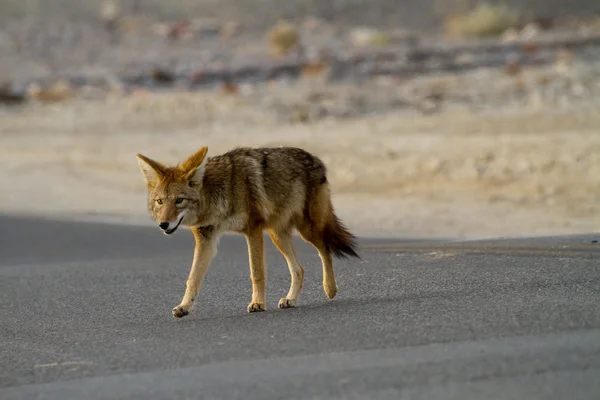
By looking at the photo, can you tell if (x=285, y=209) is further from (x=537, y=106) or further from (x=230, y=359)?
(x=537, y=106)

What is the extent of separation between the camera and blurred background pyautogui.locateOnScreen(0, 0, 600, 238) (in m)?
16.3

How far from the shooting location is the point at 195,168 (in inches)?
303

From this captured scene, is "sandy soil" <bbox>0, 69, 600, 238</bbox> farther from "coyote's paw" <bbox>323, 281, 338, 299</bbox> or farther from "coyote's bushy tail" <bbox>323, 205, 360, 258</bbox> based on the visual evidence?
"coyote's paw" <bbox>323, 281, 338, 299</bbox>

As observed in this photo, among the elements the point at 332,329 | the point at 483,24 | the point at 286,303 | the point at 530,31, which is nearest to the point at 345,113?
the point at 286,303

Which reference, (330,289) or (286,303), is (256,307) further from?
(330,289)

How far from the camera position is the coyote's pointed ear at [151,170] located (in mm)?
7641

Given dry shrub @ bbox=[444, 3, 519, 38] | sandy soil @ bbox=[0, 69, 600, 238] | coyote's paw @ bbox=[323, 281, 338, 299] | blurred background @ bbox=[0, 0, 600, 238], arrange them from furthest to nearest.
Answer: dry shrub @ bbox=[444, 3, 519, 38]
blurred background @ bbox=[0, 0, 600, 238]
sandy soil @ bbox=[0, 69, 600, 238]
coyote's paw @ bbox=[323, 281, 338, 299]

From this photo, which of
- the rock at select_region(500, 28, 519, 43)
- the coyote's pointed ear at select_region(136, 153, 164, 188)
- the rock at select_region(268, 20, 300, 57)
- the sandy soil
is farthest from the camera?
the rock at select_region(500, 28, 519, 43)

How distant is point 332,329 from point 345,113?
18606 millimetres

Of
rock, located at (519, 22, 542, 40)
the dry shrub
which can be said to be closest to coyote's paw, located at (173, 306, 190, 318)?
rock, located at (519, 22, 542, 40)

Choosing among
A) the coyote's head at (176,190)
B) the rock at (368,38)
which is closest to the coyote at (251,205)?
the coyote's head at (176,190)

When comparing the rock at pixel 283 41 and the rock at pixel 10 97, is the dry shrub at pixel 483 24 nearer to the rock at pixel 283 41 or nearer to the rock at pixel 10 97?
the rock at pixel 283 41

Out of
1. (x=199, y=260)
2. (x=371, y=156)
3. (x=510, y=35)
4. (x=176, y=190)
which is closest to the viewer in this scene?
(x=176, y=190)

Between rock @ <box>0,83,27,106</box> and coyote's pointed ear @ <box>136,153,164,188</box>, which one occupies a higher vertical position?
rock @ <box>0,83,27,106</box>
